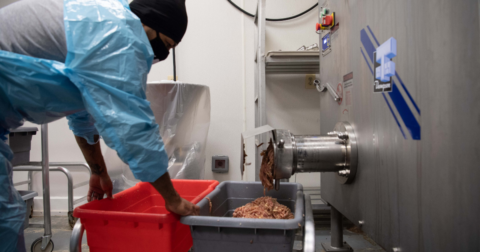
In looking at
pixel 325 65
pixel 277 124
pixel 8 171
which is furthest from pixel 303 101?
pixel 8 171

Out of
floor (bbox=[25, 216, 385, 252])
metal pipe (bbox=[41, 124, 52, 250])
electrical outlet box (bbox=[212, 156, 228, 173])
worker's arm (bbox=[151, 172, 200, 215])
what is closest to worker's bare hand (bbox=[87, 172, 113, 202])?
worker's arm (bbox=[151, 172, 200, 215])

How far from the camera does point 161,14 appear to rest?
31.2 inches

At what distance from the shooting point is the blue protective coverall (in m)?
0.61

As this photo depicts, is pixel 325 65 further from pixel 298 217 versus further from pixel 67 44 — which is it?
pixel 67 44

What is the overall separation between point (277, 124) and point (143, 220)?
5.45 feet

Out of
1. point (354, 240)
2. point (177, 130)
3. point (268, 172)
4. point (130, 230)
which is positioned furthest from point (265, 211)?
point (354, 240)

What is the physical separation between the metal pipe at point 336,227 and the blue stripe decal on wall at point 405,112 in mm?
712

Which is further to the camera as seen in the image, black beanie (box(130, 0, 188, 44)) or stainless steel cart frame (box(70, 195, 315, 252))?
black beanie (box(130, 0, 188, 44))

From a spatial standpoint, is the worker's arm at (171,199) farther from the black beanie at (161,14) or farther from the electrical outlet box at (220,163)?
the electrical outlet box at (220,163)

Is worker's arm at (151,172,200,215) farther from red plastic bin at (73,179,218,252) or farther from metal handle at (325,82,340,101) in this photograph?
metal handle at (325,82,340,101)

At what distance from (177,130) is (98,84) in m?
1.03

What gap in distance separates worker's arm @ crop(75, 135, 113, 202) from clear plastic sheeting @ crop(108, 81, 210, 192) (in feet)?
2.07

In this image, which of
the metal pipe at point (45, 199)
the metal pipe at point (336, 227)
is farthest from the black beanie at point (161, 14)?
the metal pipe at point (45, 199)

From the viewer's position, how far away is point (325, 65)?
1116 mm
